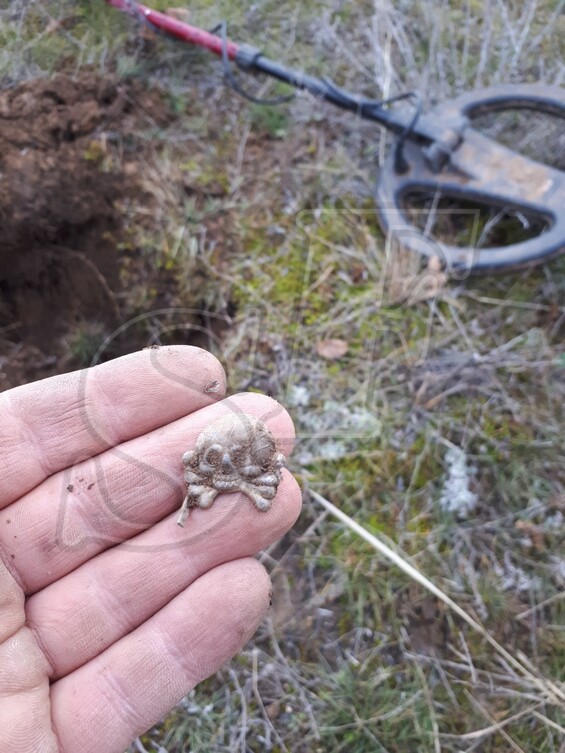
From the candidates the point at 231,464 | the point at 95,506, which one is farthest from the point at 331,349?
the point at 95,506

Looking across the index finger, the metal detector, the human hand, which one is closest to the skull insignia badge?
the human hand

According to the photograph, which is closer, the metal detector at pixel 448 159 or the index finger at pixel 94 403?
the index finger at pixel 94 403

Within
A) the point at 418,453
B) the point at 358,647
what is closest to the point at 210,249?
the point at 418,453

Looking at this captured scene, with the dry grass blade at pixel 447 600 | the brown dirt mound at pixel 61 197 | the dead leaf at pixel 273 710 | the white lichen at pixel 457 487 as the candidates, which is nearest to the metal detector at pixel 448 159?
the brown dirt mound at pixel 61 197

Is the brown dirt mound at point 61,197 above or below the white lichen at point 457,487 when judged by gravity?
above

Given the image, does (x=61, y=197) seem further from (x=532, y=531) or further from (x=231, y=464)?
(x=532, y=531)

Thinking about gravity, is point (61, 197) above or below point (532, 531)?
above

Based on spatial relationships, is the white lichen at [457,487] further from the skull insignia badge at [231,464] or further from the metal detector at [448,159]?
the skull insignia badge at [231,464]

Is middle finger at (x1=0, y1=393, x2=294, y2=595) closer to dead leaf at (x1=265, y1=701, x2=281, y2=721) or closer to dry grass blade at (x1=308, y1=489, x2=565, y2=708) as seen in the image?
dry grass blade at (x1=308, y1=489, x2=565, y2=708)
